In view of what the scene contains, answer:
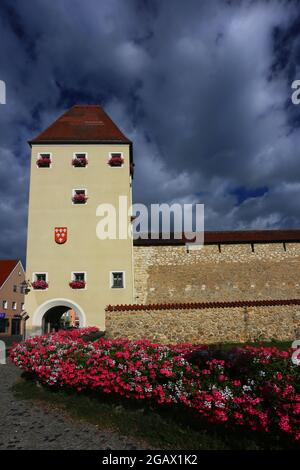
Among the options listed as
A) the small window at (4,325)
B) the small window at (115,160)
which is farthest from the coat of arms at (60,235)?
the small window at (4,325)

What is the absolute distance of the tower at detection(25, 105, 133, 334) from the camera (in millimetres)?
19031

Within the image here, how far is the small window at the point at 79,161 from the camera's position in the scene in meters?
20.8

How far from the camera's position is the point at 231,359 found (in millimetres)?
5582

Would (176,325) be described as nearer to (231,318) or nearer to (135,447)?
(231,318)

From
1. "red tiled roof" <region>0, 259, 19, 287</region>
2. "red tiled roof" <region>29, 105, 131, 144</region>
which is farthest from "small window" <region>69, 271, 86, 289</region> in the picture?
"red tiled roof" <region>0, 259, 19, 287</region>

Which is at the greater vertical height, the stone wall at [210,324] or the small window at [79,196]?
the small window at [79,196]

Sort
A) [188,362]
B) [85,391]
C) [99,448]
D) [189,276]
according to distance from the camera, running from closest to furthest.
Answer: [99,448], [188,362], [85,391], [189,276]

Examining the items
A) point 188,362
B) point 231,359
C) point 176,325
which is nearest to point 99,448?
point 188,362

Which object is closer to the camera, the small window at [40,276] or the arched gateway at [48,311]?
the arched gateway at [48,311]

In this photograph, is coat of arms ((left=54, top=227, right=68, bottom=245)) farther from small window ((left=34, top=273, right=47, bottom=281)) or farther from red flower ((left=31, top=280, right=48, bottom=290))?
red flower ((left=31, top=280, right=48, bottom=290))

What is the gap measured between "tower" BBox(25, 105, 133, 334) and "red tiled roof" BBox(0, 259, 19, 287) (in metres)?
20.9

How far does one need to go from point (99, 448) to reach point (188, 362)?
1.95 m

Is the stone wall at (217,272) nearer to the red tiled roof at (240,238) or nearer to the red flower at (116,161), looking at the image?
the red tiled roof at (240,238)

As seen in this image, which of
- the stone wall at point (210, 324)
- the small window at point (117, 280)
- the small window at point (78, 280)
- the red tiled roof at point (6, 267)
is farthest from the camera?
the red tiled roof at point (6, 267)
